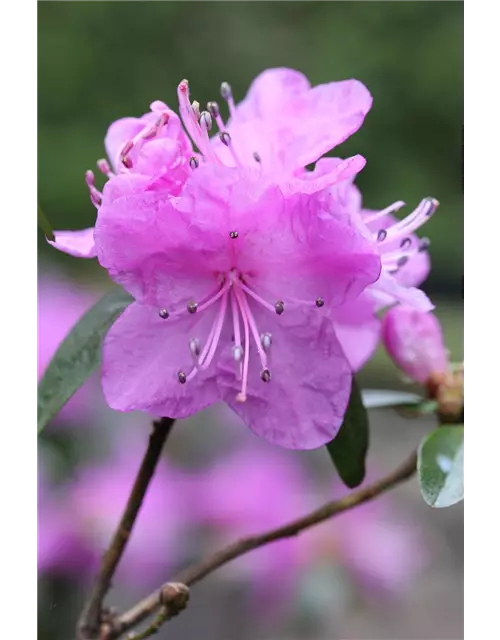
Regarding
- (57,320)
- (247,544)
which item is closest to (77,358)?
(247,544)

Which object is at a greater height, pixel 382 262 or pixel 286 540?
pixel 382 262

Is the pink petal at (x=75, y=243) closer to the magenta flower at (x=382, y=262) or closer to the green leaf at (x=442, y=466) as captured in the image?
the magenta flower at (x=382, y=262)

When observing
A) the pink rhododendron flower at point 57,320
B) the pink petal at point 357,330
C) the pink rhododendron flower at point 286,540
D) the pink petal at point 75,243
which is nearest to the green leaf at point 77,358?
the pink petal at point 75,243

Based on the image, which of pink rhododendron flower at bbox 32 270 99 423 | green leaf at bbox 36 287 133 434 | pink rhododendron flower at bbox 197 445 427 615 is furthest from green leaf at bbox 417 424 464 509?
pink rhododendron flower at bbox 197 445 427 615

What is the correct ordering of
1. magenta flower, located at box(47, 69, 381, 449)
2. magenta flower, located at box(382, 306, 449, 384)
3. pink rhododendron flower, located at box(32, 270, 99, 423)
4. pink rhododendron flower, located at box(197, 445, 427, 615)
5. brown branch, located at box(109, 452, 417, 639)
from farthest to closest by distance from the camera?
pink rhododendron flower, located at box(197, 445, 427, 615), pink rhododendron flower, located at box(32, 270, 99, 423), magenta flower, located at box(382, 306, 449, 384), brown branch, located at box(109, 452, 417, 639), magenta flower, located at box(47, 69, 381, 449)

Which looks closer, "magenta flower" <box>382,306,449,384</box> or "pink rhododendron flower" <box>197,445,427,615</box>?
"magenta flower" <box>382,306,449,384</box>

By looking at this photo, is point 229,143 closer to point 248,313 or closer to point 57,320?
point 248,313

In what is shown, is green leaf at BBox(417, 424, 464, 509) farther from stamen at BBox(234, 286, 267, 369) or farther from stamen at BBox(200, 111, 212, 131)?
stamen at BBox(200, 111, 212, 131)
